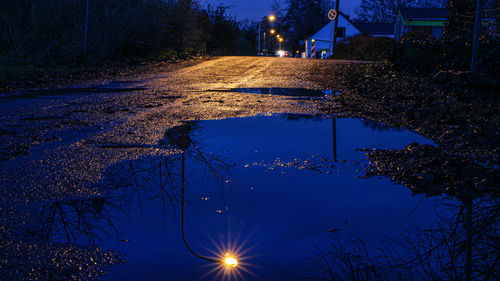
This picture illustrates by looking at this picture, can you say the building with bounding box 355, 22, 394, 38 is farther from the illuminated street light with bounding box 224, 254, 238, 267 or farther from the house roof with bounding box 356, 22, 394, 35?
the illuminated street light with bounding box 224, 254, 238, 267

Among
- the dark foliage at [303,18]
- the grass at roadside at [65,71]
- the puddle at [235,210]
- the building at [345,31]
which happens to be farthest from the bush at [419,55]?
the dark foliage at [303,18]

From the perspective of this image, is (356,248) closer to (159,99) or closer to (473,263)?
(473,263)

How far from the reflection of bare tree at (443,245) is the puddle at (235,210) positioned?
0.44ft

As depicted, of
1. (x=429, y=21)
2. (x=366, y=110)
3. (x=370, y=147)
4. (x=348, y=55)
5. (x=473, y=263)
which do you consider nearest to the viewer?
(x=473, y=263)

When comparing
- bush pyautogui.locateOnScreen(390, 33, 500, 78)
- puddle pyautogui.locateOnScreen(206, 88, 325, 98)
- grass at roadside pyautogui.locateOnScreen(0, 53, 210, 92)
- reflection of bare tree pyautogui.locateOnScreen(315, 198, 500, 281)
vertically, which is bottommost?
reflection of bare tree pyautogui.locateOnScreen(315, 198, 500, 281)

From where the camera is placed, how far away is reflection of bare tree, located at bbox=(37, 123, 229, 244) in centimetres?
297

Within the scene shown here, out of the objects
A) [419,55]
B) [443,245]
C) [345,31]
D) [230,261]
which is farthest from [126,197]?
[345,31]

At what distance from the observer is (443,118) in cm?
664

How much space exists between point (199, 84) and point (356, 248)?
9.62 metres

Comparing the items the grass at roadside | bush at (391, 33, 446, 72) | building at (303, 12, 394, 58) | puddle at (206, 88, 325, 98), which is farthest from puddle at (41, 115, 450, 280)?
building at (303, 12, 394, 58)

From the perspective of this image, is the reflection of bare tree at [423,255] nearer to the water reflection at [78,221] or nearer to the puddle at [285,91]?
the water reflection at [78,221]

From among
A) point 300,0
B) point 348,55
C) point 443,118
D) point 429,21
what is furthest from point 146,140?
point 300,0

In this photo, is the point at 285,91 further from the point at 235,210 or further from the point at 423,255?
the point at 423,255

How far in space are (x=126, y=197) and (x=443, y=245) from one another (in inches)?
93.0
